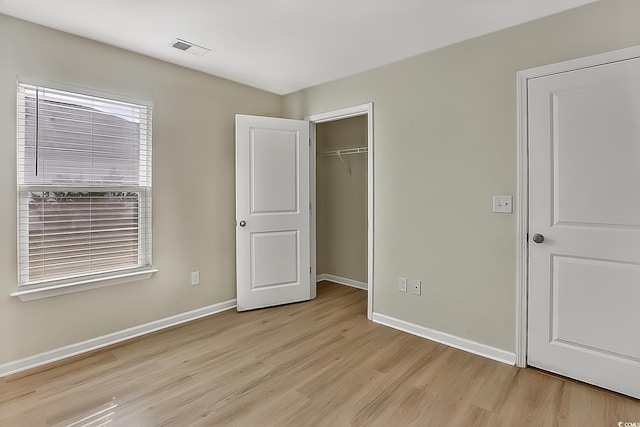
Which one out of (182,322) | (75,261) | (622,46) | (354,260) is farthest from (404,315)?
(75,261)

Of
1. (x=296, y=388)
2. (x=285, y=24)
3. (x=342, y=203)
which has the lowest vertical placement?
(x=296, y=388)

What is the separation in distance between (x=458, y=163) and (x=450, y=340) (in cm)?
142

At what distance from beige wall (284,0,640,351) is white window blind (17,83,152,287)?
6.84 ft

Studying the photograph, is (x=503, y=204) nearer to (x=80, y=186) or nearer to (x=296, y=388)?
(x=296, y=388)

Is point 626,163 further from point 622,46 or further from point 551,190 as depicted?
point 622,46

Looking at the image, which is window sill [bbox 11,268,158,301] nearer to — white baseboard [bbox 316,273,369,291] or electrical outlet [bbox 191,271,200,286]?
electrical outlet [bbox 191,271,200,286]

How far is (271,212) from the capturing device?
3490 millimetres

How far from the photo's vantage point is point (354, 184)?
4.34 metres

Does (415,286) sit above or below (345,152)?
below

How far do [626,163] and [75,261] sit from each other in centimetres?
374

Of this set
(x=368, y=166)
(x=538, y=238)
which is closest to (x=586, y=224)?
(x=538, y=238)

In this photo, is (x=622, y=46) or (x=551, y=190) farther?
(x=551, y=190)

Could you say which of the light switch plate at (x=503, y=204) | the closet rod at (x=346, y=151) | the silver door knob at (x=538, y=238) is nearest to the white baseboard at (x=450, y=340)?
the silver door knob at (x=538, y=238)

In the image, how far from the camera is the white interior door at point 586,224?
192 cm
